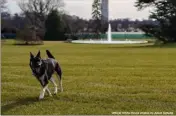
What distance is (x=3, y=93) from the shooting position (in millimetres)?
11758

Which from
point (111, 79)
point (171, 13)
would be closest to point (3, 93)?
point (111, 79)

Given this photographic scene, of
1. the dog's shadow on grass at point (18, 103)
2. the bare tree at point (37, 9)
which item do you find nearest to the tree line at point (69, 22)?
the bare tree at point (37, 9)

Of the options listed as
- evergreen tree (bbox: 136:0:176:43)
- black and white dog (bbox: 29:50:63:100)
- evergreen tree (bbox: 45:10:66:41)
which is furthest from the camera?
evergreen tree (bbox: 45:10:66:41)

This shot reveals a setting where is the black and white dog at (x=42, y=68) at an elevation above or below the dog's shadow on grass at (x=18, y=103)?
above

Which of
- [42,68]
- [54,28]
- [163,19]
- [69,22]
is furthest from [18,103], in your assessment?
[69,22]

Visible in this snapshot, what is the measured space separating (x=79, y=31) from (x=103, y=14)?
6.86 meters

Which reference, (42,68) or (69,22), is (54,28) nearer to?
→ (69,22)

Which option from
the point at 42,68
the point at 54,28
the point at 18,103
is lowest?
the point at 54,28

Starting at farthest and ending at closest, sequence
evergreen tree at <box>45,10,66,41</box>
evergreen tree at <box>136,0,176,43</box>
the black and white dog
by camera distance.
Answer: evergreen tree at <box>45,10,66,41</box>
evergreen tree at <box>136,0,176,43</box>
the black and white dog

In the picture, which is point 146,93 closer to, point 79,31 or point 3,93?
point 3,93

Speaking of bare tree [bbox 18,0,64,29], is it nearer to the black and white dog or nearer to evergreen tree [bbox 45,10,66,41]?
evergreen tree [bbox 45,10,66,41]

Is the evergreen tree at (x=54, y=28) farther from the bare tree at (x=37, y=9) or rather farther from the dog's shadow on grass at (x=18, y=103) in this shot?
the dog's shadow on grass at (x=18, y=103)

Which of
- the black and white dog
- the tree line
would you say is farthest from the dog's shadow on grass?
the tree line

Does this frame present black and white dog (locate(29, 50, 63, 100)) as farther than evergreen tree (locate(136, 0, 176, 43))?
No
